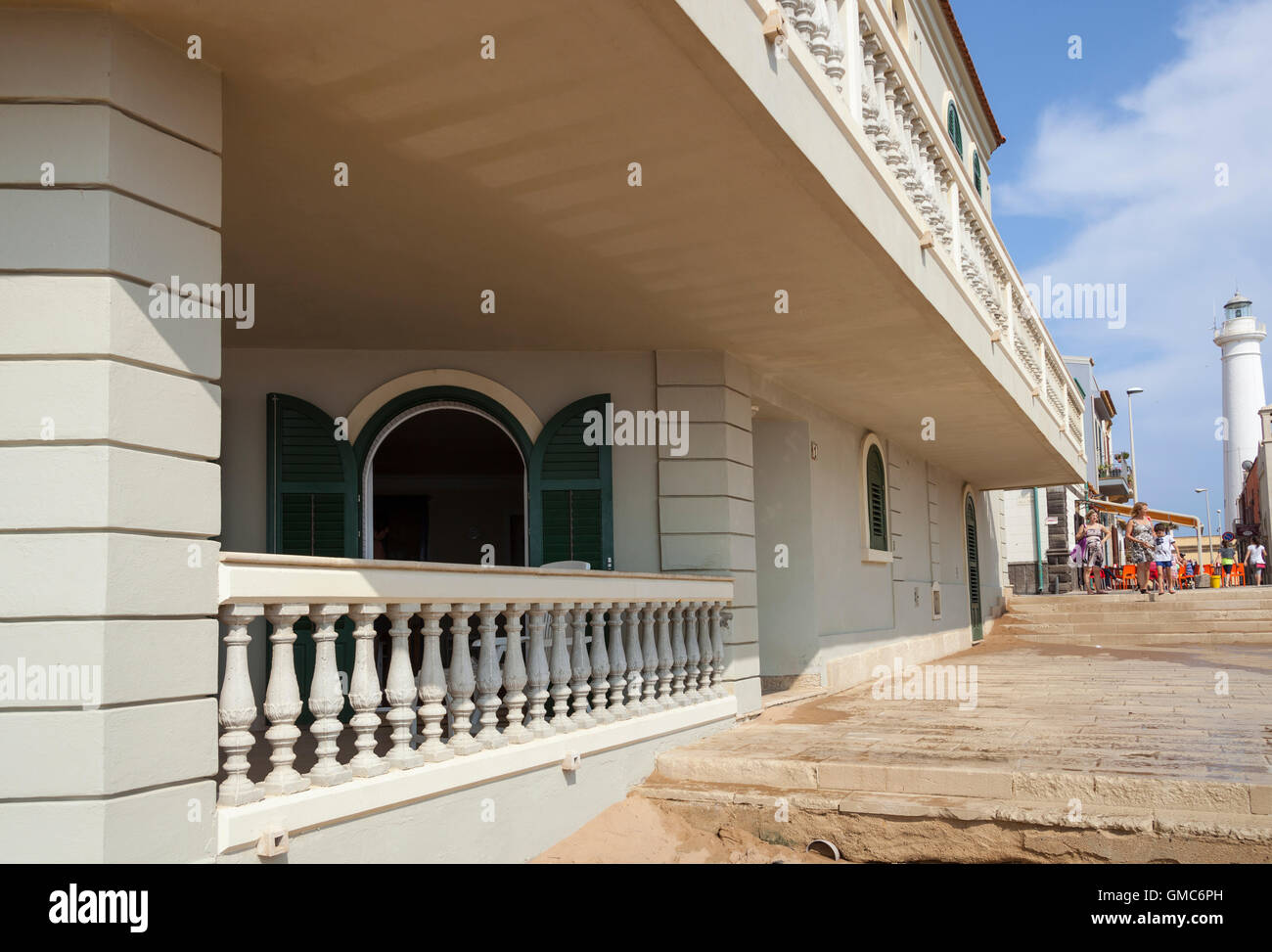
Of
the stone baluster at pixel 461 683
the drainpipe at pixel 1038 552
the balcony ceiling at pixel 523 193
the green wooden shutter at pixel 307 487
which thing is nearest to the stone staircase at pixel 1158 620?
the drainpipe at pixel 1038 552

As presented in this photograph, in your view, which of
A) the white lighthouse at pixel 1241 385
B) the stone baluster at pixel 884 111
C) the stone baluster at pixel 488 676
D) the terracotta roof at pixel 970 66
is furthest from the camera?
the white lighthouse at pixel 1241 385

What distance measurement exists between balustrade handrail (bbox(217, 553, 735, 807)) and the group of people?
13.6 metres

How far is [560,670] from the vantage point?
5.80 m

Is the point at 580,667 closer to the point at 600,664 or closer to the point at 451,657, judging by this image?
the point at 600,664

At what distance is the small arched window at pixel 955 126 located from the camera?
13.7 meters

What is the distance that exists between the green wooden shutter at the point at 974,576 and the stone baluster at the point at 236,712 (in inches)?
613

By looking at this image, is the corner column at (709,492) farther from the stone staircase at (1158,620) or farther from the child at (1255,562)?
the child at (1255,562)

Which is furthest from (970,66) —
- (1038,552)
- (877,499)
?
(1038,552)

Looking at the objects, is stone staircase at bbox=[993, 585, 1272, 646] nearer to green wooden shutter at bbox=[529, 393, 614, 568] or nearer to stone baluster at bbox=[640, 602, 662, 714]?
green wooden shutter at bbox=[529, 393, 614, 568]

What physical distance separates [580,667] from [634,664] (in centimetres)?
60

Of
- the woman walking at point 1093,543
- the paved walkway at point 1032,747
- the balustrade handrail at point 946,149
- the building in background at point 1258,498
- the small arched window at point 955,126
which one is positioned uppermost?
the small arched window at point 955,126

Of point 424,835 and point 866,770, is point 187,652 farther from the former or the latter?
point 866,770

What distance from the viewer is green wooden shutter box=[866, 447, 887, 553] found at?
1221 cm

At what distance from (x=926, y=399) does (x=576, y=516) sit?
4522 millimetres
